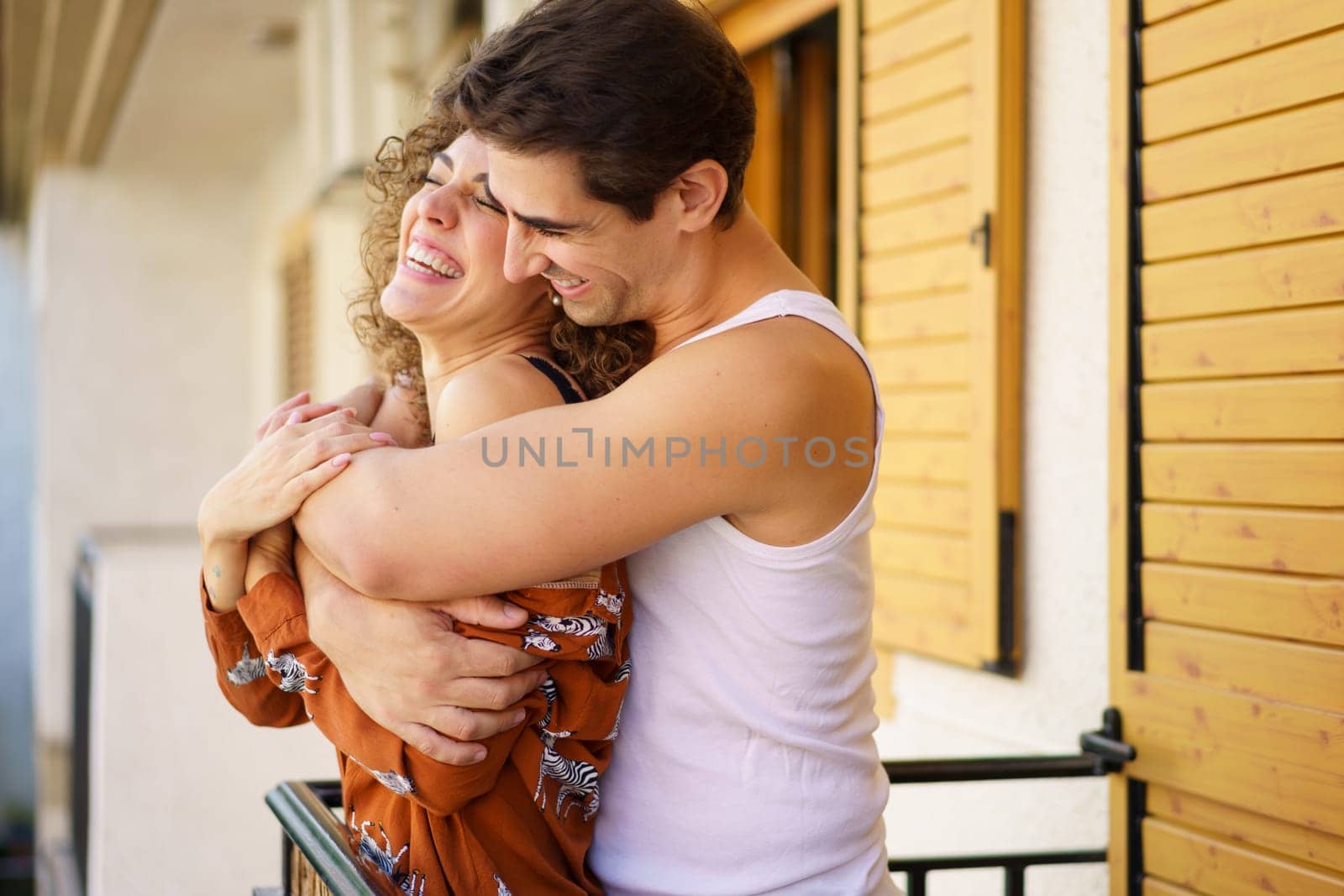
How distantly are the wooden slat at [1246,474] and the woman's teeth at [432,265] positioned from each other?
3.72ft

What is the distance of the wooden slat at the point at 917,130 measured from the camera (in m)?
2.50

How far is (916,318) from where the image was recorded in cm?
263

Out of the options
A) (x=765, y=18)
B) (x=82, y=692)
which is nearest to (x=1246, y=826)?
(x=765, y=18)

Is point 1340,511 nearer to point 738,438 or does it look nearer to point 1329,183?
point 1329,183

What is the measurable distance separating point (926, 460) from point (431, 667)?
5.18 ft

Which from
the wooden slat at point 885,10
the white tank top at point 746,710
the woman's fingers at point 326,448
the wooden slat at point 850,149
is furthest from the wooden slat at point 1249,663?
the wooden slat at point 885,10

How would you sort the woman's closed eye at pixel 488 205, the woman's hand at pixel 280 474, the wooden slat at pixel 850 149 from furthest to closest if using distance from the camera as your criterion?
the wooden slat at pixel 850 149, the woman's closed eye at pixel 488 205, the woman's hand at pixel 280 474

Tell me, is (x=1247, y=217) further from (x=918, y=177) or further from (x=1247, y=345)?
(x=918, y=177)

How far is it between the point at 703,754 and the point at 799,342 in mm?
455

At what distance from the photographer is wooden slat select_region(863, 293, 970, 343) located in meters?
2.52

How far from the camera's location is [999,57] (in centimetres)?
238

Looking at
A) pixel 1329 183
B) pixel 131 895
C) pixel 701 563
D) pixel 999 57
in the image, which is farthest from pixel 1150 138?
pixel 131 895

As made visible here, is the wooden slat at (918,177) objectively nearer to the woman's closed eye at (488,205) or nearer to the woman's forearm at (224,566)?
the woman's closed eye at (488,205)

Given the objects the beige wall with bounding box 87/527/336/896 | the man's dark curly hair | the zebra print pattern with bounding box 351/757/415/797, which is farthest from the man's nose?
the beige wall with bounding box 87/527/336/896
